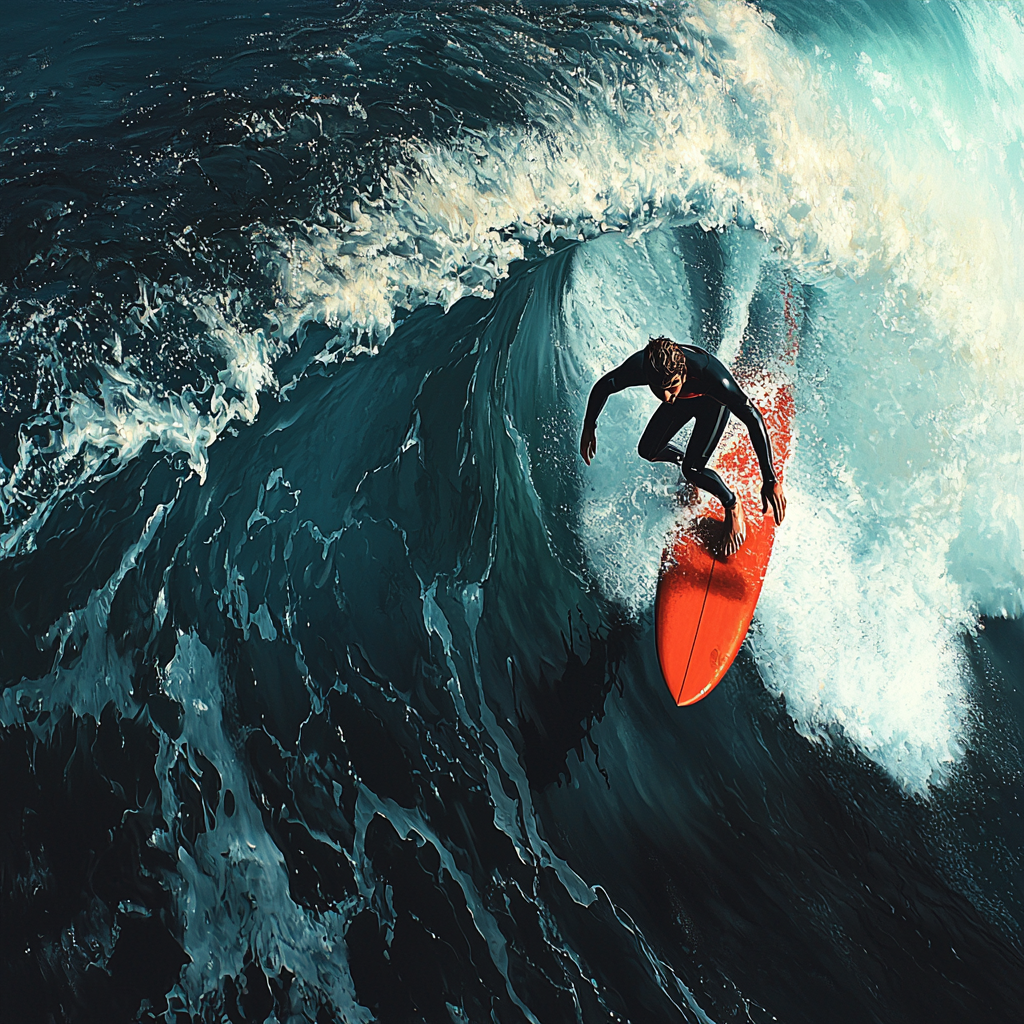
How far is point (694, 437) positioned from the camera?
4.06 m

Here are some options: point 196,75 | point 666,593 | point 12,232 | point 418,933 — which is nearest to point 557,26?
point 196,75

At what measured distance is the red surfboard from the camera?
4.19 metres

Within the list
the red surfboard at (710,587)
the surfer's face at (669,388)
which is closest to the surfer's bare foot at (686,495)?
the red surfboard at (710,587)

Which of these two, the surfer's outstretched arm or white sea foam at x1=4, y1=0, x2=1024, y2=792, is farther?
white sea foam at x1=4, y1=0, x2=1024, y2=792

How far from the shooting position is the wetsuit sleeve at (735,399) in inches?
139

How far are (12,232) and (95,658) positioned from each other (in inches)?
106

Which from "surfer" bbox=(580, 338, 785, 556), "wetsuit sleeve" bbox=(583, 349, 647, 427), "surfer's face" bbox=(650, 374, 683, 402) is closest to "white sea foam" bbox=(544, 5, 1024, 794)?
"surfer" bbox=(580, 338, 785, 556)

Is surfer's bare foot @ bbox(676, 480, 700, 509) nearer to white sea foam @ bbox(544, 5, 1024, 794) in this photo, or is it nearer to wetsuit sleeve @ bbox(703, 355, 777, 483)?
white sea foam @ bbox(544, 5, 1024, 794)

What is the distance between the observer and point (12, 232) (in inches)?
167

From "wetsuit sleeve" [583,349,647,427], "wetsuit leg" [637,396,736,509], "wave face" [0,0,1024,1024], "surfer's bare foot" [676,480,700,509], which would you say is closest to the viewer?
"wave face" [0,0,1024,1024]

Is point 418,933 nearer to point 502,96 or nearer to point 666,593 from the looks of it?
point 666,593

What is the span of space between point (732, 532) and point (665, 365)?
4.83 ft

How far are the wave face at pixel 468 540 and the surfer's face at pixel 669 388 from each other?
1366 millimetres

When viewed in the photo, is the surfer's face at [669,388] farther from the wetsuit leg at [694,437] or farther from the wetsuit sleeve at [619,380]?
the wetsuit leg at [694,437]
